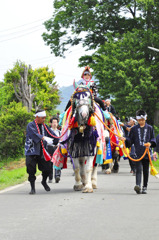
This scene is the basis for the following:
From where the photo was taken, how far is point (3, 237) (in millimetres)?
7047

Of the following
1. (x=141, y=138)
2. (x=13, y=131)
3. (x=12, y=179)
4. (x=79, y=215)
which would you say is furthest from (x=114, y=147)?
(x=13, y=131)

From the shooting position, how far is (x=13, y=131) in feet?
115

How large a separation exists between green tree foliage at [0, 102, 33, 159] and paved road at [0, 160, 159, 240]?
21.6 metres

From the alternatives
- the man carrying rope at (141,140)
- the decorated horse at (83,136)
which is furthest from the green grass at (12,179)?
the man carrying rope at (141,140)

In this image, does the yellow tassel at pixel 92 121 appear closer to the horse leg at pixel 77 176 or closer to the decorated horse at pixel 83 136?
the decorated horse at pixel 83 136

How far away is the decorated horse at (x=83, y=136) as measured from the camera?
12383 millimetres

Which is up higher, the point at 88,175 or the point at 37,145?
the point at 37,145

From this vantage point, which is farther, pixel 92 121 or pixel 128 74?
pixel 128 74

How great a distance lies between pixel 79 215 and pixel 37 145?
394cm

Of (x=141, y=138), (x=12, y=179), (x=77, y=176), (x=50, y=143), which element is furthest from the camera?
(x=12, y=179)

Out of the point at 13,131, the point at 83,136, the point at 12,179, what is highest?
the point at 13,131

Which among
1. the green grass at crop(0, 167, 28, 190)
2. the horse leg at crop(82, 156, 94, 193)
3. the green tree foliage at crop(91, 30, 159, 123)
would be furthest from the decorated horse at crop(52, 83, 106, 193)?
the green tree foliage at crop(91, 30, 159, 123)

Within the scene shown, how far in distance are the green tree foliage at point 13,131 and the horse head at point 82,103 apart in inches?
Answer: 873

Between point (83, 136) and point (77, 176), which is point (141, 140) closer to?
point (83, 136)
